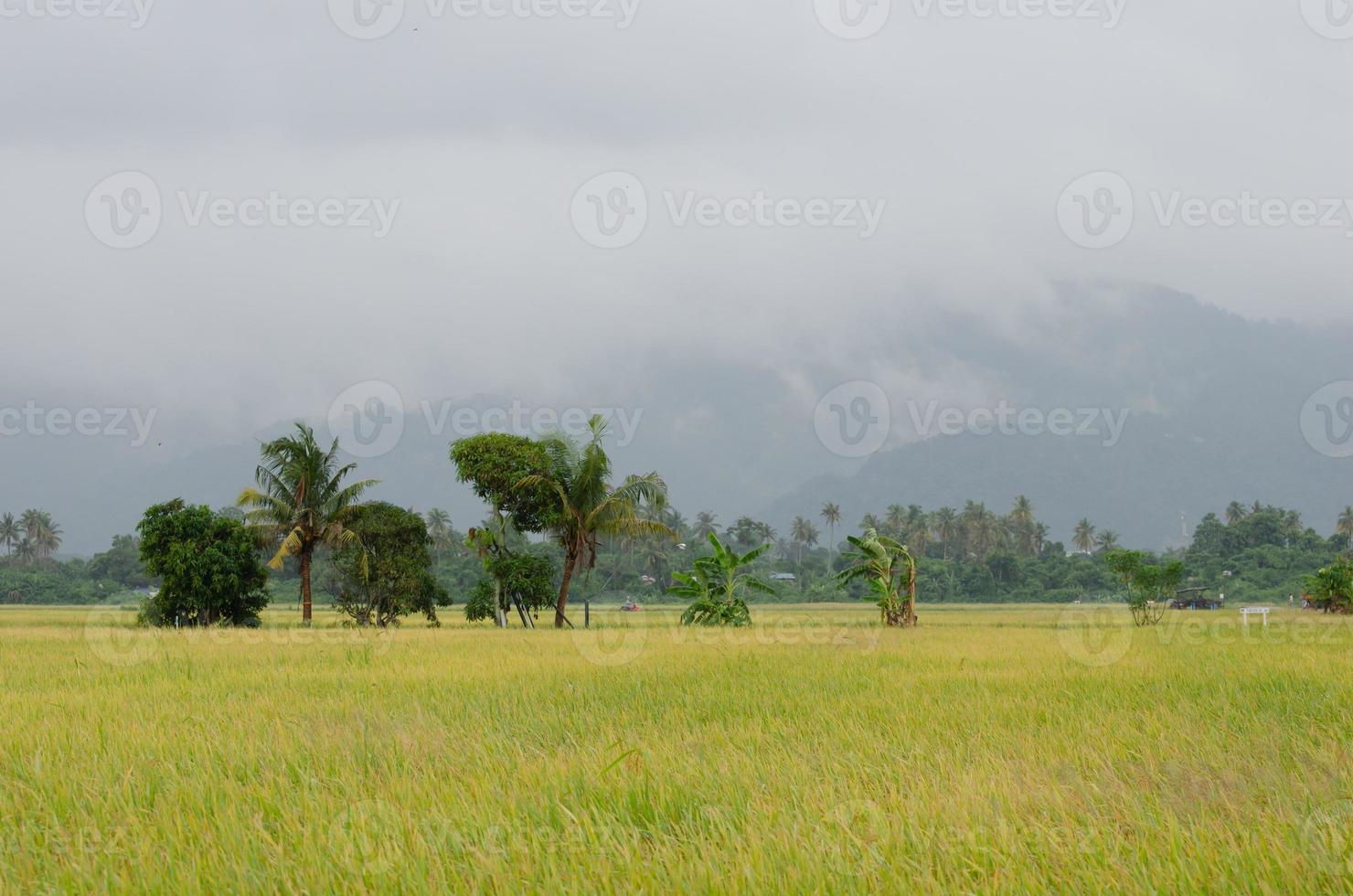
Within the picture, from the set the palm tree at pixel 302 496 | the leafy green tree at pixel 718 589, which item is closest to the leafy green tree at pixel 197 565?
→ the palm tree at pixel 302 496

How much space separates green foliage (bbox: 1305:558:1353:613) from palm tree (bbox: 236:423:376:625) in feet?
104

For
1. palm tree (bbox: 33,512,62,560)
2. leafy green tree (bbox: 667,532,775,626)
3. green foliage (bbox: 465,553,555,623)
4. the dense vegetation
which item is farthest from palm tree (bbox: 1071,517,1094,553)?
palm tree (bbox: 33,512,62,560)

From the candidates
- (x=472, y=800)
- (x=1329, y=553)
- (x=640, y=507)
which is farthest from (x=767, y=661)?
(x=1329, y=553)

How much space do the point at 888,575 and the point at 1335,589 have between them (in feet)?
55.7

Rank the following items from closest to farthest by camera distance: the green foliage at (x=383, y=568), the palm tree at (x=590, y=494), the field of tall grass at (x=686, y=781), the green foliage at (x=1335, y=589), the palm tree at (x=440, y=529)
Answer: the field of tall grass at (x=686, y=781) < the palm tree at (x=590, y=494) < the green foliage at (x=1335, y=589) < the green foliage at (x=383, y=568) < the palm tree at (x=440, y=529)

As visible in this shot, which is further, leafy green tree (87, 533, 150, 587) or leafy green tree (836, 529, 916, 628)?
leafy green tree (87, 533, 150, 587)

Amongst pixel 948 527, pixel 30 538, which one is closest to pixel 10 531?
pixel 30 538

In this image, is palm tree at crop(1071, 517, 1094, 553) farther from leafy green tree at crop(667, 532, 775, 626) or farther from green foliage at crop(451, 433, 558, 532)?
leafy green tree at crop(667, 532, 775, 626)

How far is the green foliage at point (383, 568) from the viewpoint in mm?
34094

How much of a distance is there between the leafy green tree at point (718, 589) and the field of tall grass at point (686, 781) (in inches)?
550

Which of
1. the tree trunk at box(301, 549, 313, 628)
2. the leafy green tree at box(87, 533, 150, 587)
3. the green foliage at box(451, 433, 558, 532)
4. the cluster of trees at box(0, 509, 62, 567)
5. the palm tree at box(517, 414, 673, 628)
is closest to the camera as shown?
the palm tree at box(517, 414, 673, 628)

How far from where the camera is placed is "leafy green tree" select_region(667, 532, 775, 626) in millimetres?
27203

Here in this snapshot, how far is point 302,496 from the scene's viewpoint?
34.1m

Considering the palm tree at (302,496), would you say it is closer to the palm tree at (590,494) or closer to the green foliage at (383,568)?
the green foliage at (383,568)
